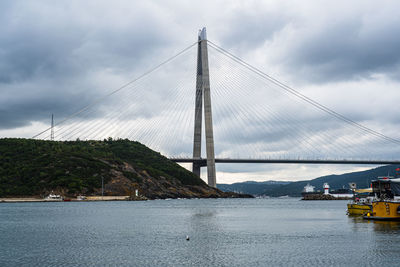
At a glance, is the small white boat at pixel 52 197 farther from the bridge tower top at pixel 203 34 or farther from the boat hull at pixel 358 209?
the boat hull at pixel 358 209

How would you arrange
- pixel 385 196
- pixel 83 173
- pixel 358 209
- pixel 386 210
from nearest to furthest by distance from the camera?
pixel 386 210
pixel 385 196
pixel 358 209
pixel 83 173

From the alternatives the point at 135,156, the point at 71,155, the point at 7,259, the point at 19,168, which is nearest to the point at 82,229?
the point at 7,259

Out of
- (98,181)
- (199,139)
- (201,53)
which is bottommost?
(98,181)

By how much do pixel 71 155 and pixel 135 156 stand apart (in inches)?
1458

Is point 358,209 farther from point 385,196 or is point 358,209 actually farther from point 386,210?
point 386,210

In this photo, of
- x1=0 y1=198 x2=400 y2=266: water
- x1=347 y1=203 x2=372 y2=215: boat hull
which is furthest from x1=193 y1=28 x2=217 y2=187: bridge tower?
x1=0 y1=198 x2=400 y2=266: water

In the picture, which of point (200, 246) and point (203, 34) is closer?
point (200, 246)

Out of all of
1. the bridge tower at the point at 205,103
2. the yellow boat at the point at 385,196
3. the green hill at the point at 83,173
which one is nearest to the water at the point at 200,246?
the yellow boat at the point at 385,196

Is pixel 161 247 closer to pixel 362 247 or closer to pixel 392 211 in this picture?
pixel 362 247

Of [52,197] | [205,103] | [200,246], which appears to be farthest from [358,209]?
[52,197]

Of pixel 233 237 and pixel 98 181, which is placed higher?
pixel 98 181

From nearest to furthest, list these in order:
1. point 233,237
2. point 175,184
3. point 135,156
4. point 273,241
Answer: point 273,241 < point 233,237 < point 175,184 < point 135,156

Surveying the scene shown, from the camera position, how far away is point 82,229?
5144 centimetres

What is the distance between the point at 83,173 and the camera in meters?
148
